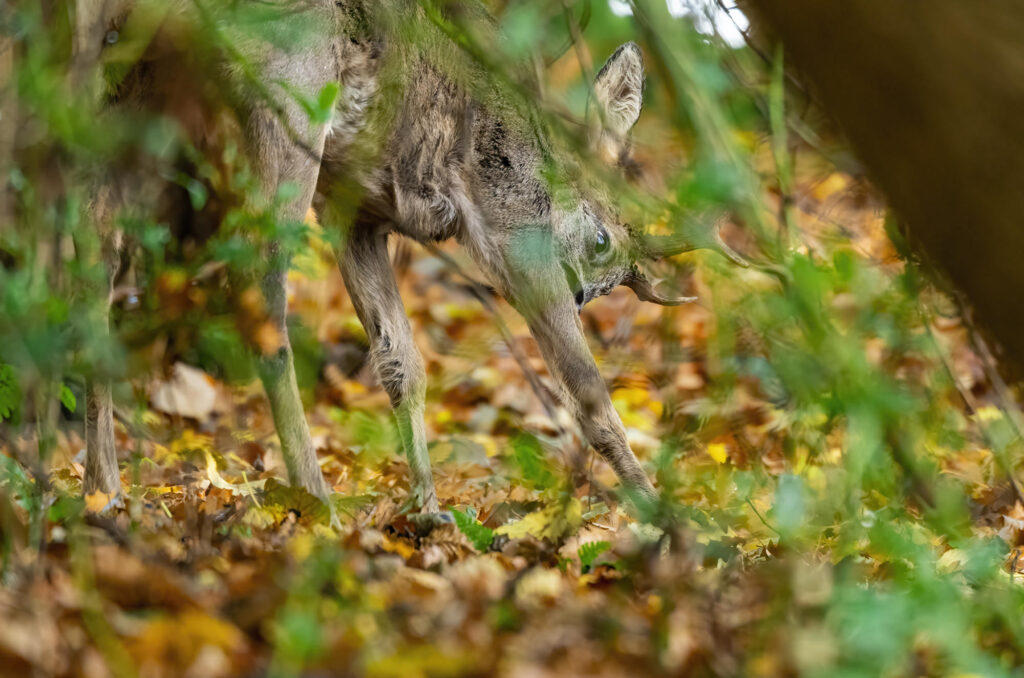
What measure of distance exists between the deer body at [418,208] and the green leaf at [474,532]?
104cm

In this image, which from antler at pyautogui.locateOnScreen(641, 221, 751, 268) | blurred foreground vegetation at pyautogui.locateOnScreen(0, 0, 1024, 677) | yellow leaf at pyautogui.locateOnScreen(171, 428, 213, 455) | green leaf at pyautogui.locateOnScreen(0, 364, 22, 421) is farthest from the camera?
yellow leaf at pyautogui.locateOnScreen(171, 428, 213, 455)

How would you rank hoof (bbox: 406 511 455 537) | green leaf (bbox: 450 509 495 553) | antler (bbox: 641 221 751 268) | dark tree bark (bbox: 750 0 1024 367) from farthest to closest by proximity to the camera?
1. hoof (bbox: 406 511 455 537)
2. green leaf (bbox: 450 509 495 553)
3. antler (bbox: 641 221 751 268)
4. dark tree bark (bbox: 750 0 1024 367)

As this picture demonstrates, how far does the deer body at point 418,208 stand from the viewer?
431 centimetres

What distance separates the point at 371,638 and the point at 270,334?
226 centimetres

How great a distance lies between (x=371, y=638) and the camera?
2127 mm

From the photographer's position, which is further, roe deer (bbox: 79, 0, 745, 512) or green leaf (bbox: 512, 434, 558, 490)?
roe deer (bbox: 79, 0, 745, 512)

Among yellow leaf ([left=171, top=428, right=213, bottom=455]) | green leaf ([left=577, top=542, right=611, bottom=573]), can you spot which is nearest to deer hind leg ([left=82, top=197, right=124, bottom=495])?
yellow leaf ([left=171, top=428, right=213, bottom=455])

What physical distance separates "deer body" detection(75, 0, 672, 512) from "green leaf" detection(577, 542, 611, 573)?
1414 millimetres

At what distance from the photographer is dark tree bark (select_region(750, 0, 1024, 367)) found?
1.95 meters

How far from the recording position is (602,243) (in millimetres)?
5520

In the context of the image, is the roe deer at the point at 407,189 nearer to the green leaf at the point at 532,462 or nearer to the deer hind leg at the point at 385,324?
the deer hind leg at the point at 385,324

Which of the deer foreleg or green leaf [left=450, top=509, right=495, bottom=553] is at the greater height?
green leaf [left=450, top=509, right=495, bottom=553]

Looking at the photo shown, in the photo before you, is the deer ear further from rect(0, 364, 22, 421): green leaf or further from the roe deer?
rect(0, 364, 22, 421): green leaf

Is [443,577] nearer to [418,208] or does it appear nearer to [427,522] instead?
[427,522]
